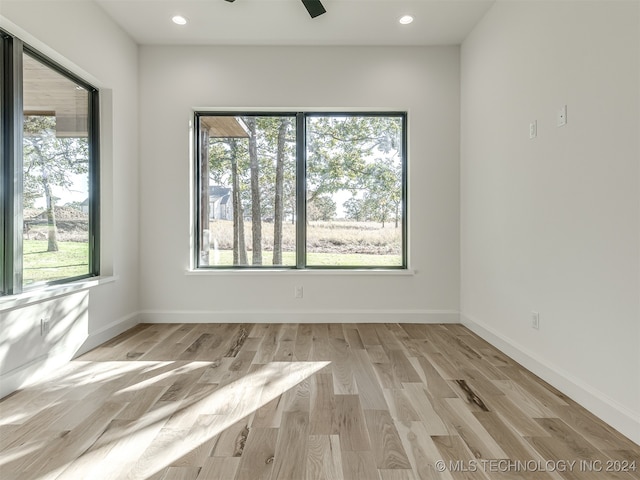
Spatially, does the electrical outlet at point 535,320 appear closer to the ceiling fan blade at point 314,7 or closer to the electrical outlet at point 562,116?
the electrical outlet at point 562,116

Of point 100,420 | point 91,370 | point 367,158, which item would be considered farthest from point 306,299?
point 100,420

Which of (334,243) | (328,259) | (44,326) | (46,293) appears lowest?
(44,326)

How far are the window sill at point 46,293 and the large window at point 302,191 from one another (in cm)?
108

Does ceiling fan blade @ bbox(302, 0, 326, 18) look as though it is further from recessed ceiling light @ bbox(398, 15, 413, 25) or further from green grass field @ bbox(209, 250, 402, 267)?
green grass field @ bbox(209, 250, 402, 267)

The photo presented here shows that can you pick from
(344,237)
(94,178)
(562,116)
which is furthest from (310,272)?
(562,116)

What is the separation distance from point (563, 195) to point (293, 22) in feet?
8.80

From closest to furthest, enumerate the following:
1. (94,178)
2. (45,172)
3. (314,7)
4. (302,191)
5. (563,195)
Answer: (563,195)
(45,172)
(314,7)
(94,178)
(302,191)

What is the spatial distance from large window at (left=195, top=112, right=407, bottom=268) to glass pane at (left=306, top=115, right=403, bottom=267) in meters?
0.01

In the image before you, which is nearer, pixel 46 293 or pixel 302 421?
pixel 302 421

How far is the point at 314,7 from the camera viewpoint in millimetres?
2877

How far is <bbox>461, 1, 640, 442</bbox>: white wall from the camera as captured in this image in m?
1.72

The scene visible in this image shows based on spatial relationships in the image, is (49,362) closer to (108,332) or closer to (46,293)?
(46,293)

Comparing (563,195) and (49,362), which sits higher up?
(563,195)

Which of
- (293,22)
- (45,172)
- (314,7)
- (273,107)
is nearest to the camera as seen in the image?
(45,172)
